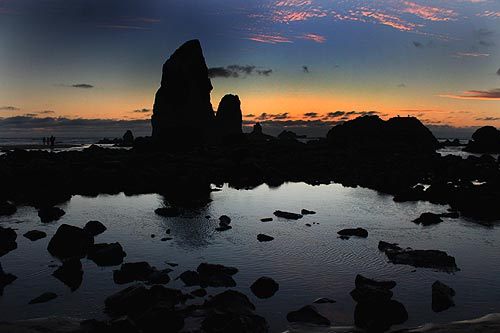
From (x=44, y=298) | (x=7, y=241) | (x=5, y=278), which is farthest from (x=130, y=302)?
(x=7, y=241)

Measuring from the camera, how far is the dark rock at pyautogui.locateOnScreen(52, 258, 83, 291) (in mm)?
15320

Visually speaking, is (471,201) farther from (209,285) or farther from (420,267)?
(209,285)

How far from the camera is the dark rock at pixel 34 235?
21.8 metres

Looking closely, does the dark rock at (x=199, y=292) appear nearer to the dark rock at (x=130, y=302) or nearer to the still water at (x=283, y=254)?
the still water at (x=283, y=254)

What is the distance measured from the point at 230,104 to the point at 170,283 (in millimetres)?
167136

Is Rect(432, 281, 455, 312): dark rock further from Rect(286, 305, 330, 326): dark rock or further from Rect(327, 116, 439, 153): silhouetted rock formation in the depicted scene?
Rect(327, 116, 439, 153): silhouetted rock formation

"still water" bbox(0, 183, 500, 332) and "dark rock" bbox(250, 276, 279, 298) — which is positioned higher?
"dark rock" bbox(250, 276, 279, 298)

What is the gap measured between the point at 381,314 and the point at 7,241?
60.7 feet

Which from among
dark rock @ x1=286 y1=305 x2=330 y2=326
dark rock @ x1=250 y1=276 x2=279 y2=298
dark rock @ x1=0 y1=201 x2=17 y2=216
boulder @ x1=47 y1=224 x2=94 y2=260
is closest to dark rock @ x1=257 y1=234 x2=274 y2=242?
dark rock @ x1=250 y1=276 x2=279 y2=298

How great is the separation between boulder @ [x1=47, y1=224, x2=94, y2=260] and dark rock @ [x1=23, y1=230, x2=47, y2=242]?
9.54 feet

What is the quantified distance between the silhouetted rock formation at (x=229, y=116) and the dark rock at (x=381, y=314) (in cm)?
15983

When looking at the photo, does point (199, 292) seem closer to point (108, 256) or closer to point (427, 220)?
point (108, 256)

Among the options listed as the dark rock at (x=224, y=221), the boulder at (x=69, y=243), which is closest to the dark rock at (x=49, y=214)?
the boulder at (x=69, y=243)

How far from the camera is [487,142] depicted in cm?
15138
